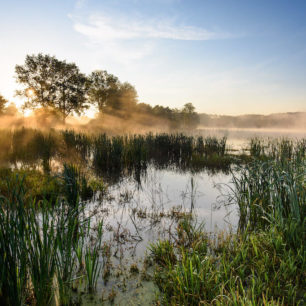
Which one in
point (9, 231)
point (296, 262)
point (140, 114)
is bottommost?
point (296, 262)

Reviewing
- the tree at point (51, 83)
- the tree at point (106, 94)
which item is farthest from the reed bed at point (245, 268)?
the tree at point (106, 94)

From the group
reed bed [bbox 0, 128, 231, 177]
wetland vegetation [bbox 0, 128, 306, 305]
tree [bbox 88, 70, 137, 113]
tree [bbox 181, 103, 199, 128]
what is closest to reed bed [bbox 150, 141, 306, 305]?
wetland vegetation [bbox 0, 128, 306, 305]

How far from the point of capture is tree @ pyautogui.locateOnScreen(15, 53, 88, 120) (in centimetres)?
3562

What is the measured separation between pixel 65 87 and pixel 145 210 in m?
36.2

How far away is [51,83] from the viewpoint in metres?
35.9

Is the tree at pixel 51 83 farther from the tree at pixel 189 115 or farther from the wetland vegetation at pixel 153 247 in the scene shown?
the tree at pixel 189 115

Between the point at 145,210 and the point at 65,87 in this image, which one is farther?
the point at 65,87

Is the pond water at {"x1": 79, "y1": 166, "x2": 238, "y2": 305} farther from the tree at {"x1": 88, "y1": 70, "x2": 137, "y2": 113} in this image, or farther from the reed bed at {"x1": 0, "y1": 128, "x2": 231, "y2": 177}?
the tree at {"x1": 88, "y1": 70, "x2": 137, "y2": 113}

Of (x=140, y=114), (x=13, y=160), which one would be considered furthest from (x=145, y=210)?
(x=140, y=114)

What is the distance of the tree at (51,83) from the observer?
117ft

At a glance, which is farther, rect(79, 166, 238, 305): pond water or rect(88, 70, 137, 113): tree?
rect(88, 70, 137, 113): tree

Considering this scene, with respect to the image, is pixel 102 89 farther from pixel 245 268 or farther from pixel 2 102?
pixel 245 268

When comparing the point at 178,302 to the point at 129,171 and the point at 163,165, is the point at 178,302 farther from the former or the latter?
the point at 163,165

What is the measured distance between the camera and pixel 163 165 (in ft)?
39.4
